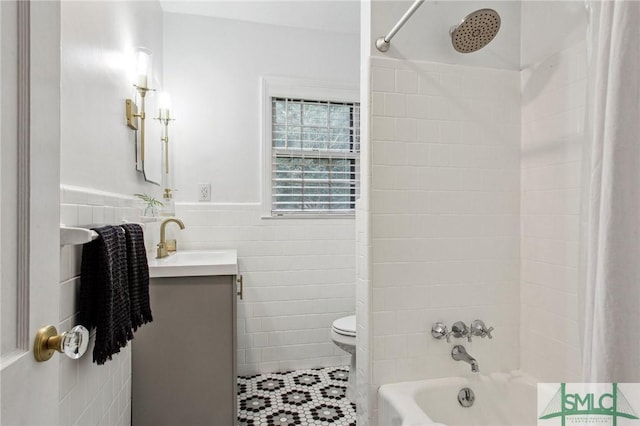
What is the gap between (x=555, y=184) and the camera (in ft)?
5.09

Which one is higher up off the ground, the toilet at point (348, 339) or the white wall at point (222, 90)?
the white wall at point (222, 90)


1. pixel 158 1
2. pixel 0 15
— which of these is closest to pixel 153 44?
pixel 158 1

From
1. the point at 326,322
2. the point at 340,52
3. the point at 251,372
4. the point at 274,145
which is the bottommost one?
the point at 251,372

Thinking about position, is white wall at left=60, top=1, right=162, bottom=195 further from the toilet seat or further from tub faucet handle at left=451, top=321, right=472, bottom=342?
tub faucet handle at left=451, top=321, right=472, bottom=342

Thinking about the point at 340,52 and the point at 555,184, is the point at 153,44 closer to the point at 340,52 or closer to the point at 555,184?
the point at 340,52

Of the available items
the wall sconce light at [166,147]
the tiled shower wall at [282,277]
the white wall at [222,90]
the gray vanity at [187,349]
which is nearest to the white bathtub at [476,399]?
the gray vanity at [187,349]

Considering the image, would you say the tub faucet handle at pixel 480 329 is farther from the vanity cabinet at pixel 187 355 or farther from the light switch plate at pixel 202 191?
the light switch plate at pixel 202 191

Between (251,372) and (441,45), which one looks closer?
(441,45)

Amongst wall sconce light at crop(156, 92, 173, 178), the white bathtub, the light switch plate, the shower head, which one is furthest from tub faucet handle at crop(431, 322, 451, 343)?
wall sconce light at crop(156, 92, 173, 178)

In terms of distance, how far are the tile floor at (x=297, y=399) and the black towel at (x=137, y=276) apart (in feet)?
3.66

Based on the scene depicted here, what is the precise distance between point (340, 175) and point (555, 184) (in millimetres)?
1643

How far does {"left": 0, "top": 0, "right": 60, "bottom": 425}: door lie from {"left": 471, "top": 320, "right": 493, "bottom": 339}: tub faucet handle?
147cm

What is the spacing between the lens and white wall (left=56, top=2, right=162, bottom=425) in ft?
3.37

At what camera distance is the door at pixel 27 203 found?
1.70ft
